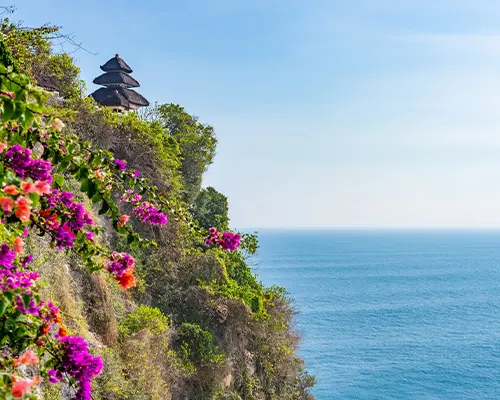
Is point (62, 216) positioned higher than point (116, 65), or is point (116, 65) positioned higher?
point (116, 65)

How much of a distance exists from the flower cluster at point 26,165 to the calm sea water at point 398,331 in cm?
1970

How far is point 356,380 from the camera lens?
4397 cm

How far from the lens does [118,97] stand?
81.1 feet

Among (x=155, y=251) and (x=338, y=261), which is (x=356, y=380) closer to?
(x=155, y=251)

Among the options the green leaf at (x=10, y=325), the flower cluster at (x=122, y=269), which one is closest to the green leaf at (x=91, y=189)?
the flower cluster at (x=122, y=269)

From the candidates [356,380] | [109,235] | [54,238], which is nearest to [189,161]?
[109,235]

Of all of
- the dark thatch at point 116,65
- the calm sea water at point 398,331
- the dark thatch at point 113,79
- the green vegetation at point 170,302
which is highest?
the dark thatch at point 116,65

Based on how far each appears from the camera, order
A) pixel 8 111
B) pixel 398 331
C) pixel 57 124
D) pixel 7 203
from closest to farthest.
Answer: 1. pixel 7 203
2. pixel 8 111
3. pixel 57 124
4. pixel 398 331

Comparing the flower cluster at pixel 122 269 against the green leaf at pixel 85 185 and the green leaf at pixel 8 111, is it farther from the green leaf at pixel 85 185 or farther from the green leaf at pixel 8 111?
the green leaf at pixel 8 111

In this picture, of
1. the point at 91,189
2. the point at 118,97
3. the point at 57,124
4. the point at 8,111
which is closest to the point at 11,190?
the point at 8,111

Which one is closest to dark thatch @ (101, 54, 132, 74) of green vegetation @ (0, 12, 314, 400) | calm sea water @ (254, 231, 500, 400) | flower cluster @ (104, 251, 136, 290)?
green vegetation @ (0, 12, 314, 400)

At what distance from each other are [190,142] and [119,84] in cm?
534

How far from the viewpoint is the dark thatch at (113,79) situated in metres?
25.9

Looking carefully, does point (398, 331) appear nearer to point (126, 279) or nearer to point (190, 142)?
point (190, 142)
